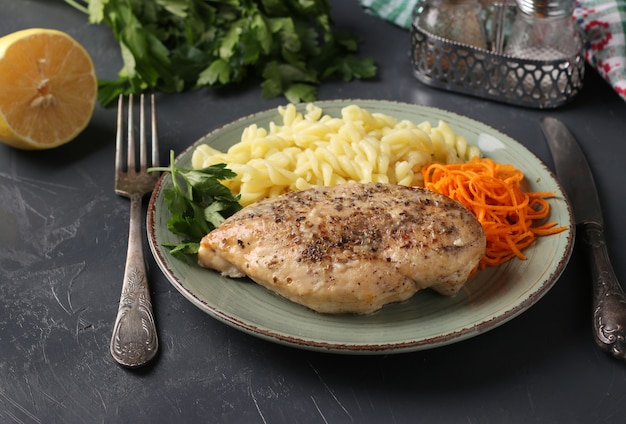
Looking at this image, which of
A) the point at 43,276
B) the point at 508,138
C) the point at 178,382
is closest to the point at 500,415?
the point at 178,382

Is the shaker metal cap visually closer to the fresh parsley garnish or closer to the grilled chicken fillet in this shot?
the grilled chicken fillet

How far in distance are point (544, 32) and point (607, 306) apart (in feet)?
7.35

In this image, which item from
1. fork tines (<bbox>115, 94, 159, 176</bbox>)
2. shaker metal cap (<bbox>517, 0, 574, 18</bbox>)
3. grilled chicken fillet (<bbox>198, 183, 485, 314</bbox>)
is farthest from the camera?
shaker metal cap (<bbox>517, 0, 574, 18</bbox>)

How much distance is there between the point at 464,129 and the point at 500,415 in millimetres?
1816

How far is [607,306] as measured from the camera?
303 cm

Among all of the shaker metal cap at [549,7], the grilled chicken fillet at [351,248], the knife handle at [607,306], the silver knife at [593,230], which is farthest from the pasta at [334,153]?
the shaker metal cap at [549,7]

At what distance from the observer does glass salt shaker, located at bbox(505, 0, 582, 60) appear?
14.6ft

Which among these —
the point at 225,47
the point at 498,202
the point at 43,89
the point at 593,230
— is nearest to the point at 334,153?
the point at 498,202

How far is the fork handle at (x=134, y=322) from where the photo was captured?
2.97m

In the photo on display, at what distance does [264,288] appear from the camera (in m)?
3.10

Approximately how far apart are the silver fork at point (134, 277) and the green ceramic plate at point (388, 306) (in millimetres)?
222

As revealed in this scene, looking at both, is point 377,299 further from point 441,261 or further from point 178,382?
point 178,382

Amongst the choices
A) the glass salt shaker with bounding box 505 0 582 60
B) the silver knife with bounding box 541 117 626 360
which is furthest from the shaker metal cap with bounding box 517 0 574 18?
the silver knife with bounding box 541 117 626 360

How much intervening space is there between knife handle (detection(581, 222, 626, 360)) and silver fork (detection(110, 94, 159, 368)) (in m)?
1.85
